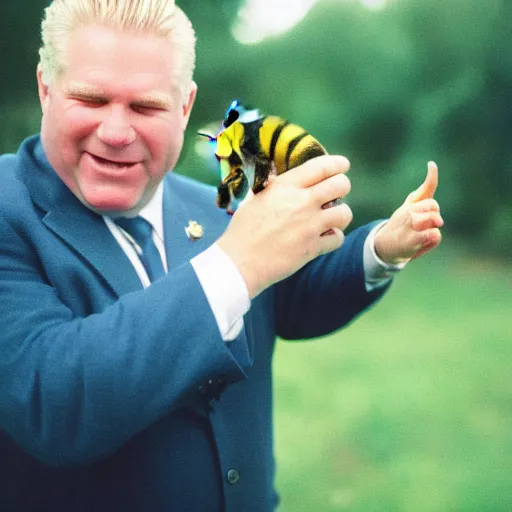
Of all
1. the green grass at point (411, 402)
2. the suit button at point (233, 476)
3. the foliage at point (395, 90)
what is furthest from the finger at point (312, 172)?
the foliage at point (395, 90)

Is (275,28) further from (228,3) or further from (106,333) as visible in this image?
(106,333)

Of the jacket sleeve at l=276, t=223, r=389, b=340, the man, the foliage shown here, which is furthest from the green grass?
the man

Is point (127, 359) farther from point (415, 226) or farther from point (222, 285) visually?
point (415, 226)

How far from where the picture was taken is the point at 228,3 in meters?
2.08

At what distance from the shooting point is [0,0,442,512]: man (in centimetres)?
65

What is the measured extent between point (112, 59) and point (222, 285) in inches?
10.3

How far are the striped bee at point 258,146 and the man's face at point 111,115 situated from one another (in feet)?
0.38

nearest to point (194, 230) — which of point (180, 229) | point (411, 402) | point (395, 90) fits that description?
point (180, 229)

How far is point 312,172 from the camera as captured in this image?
0.65m

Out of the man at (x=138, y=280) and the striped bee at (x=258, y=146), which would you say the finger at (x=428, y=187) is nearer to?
the man at (x=138, y=280)

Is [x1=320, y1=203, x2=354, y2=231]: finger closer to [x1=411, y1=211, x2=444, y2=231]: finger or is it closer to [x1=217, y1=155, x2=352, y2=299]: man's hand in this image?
[x1=217, y1=155, x2=352, y2=299]: man's hand

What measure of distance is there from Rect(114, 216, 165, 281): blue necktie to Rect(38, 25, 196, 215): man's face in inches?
1.3

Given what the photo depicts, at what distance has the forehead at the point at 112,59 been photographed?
0.72 m

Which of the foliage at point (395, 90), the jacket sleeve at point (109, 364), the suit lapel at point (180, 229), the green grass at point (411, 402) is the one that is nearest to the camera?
the jacket sleeve at point (109, 364)
